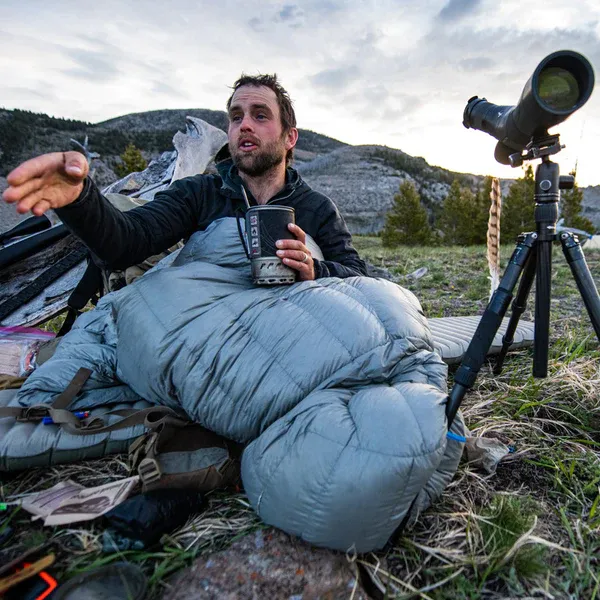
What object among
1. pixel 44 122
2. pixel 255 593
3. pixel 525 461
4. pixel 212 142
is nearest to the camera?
pixel 255 593

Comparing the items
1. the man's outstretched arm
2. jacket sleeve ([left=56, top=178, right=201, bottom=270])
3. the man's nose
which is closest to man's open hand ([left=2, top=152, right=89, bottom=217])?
the man's outstretched arm

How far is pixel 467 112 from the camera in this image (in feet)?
6.14

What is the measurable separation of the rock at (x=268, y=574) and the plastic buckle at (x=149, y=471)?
0.32 meters

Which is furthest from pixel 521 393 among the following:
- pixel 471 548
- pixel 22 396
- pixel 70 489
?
pixel 22 396

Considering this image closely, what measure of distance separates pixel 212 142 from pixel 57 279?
1536 mm

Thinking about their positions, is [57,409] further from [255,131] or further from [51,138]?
[51,138]

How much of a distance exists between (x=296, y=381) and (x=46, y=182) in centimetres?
105

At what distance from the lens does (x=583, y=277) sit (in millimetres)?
1551

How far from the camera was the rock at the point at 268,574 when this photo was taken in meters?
0.98

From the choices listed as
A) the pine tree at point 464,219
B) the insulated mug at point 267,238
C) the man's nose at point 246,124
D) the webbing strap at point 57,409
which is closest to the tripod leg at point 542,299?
the insulated mug at point 267,238

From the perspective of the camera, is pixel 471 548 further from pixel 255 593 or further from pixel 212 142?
pixel 212 142

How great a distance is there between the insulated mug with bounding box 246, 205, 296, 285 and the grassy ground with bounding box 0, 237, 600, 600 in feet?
2.58

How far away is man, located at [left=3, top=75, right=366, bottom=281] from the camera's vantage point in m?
1.66

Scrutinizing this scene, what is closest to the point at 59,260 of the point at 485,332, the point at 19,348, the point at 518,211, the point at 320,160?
the point at 19,348
